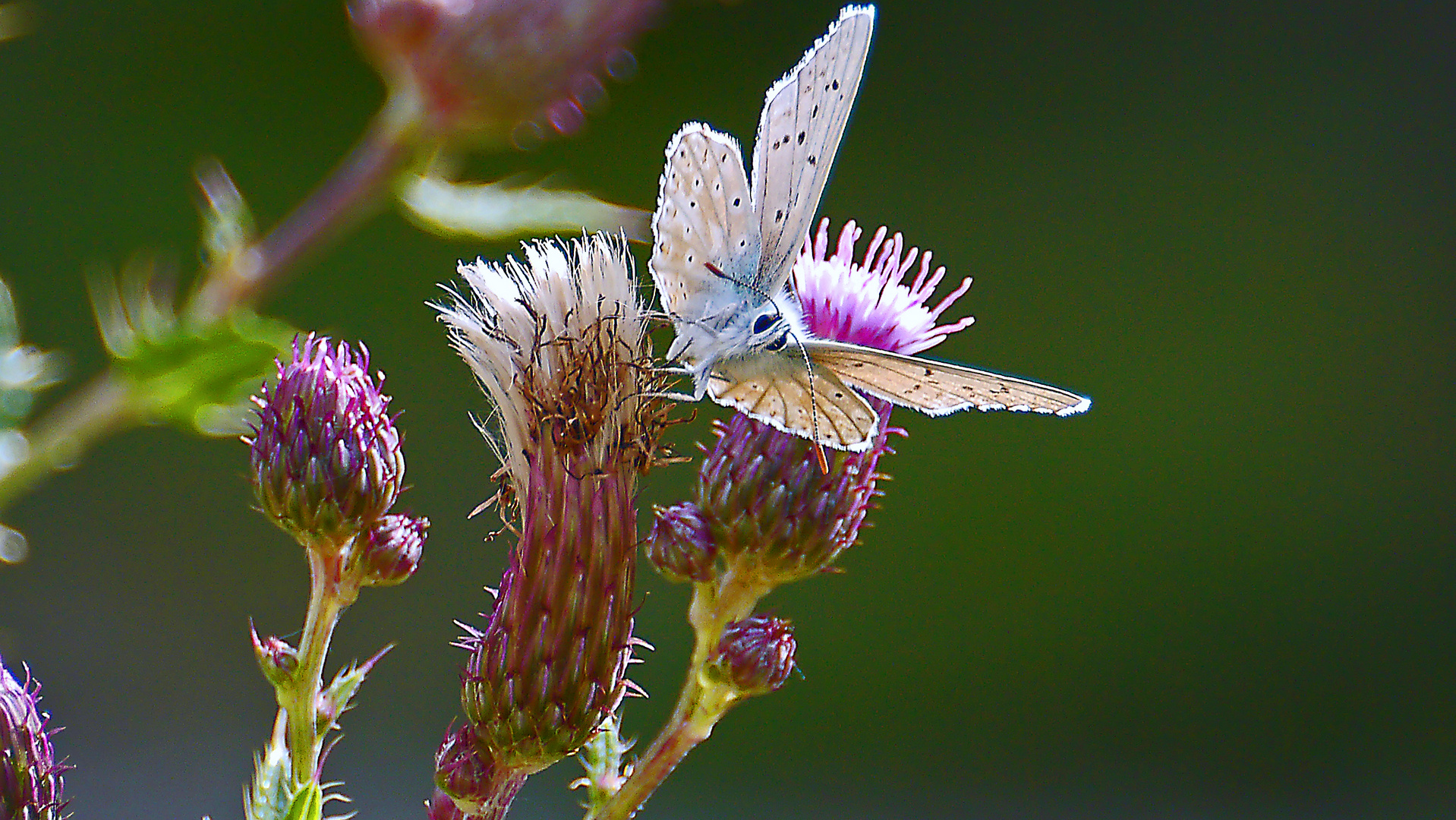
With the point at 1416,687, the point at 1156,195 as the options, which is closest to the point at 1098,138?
the point at 1156,195

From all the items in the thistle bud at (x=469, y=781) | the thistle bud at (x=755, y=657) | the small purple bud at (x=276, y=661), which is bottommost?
the thistle bud at (x=469, y=781)

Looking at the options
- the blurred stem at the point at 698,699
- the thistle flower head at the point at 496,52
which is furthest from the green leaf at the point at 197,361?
the blurred stem at the point at 698,699

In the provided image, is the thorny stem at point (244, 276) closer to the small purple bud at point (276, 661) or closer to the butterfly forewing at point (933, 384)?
the small purple bud at point (276, 661)

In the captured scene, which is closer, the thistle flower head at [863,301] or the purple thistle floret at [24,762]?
the purple thistle floret at [24,762]

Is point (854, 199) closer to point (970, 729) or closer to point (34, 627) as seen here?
point (970, 729)

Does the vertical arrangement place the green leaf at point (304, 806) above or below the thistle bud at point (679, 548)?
below

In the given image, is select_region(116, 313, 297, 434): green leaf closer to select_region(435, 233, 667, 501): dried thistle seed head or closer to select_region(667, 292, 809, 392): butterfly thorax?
select_region(435, 233, 667, 501): dried thistle seed head

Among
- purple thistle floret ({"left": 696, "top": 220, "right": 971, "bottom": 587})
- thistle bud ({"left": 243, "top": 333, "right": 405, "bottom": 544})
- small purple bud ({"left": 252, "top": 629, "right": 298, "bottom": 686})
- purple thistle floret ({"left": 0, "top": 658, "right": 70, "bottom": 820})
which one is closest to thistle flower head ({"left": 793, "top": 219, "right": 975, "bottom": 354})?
purple thistle floret ({"left": 696, "top": 220, "right": 971, "bottom": 587})
